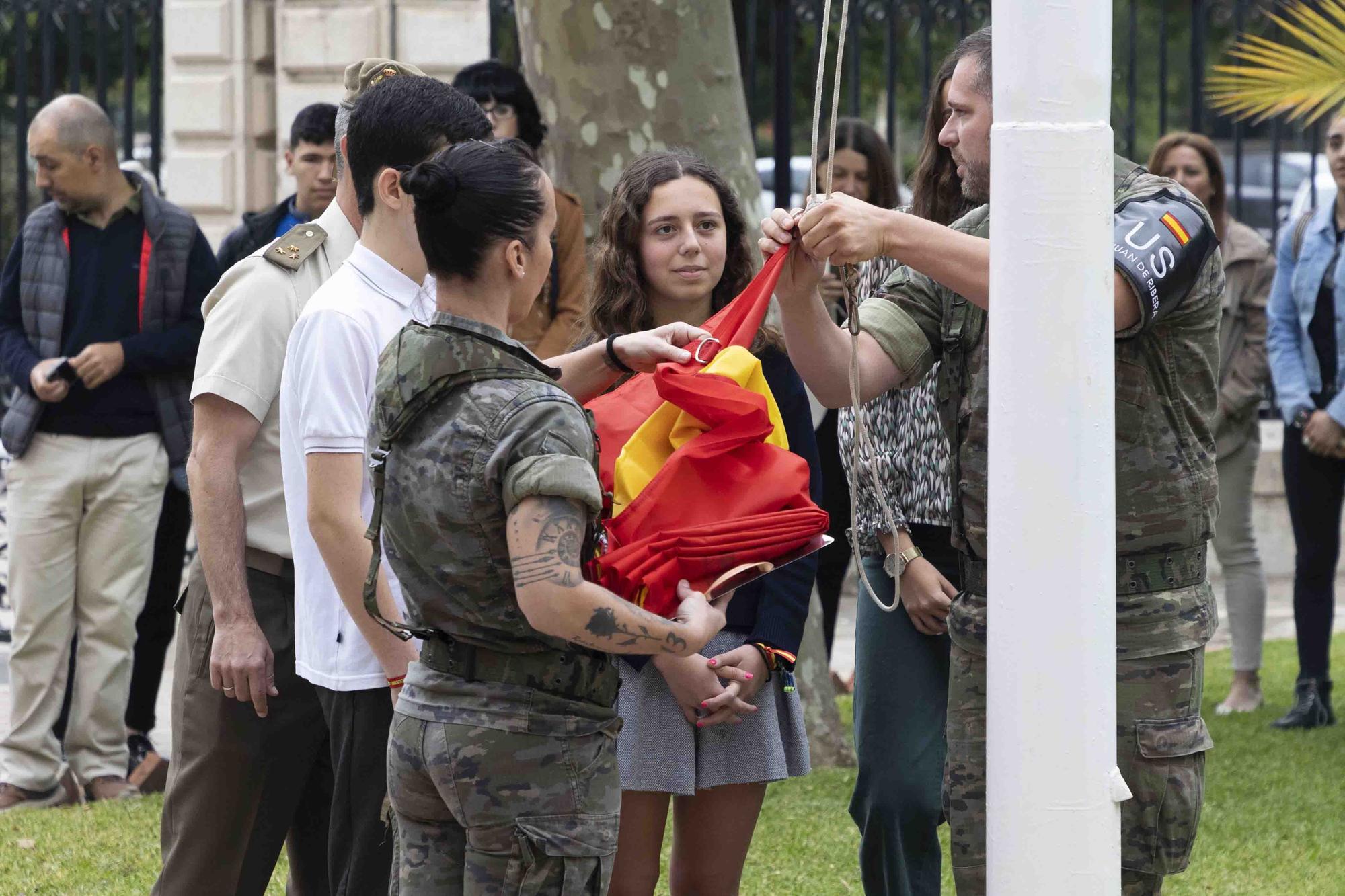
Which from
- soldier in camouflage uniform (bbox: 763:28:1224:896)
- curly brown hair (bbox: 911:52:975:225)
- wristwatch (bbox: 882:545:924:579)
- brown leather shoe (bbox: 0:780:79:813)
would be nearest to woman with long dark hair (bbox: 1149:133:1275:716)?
curly brown hair (bbox: 911:52:975:225)

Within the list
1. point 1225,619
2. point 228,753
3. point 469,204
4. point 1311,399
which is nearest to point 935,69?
point 1225,619

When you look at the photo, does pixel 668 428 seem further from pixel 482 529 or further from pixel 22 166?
pixel 22 166

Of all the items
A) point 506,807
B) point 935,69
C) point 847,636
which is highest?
point 935,69

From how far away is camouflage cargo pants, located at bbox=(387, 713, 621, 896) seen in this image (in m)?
2.37

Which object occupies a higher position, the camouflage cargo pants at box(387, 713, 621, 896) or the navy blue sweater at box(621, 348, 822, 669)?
the navy blue sweater at box(621, 348, 822, 669)

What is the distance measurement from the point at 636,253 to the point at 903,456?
0.82m

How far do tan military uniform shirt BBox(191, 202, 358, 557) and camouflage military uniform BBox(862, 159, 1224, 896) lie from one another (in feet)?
4.34

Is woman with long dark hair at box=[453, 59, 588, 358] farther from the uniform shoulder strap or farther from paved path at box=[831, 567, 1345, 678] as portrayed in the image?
paved path at box=[831, 567, 1345, 678]

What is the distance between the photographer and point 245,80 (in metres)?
8.99

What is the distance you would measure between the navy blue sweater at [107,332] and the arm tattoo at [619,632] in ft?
12.1

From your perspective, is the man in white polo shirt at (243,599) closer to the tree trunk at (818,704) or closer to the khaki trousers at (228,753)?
the khaki trousers at (228,753)

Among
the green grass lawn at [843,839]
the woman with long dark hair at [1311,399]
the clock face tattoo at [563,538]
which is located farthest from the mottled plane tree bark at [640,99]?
the clock face tattoo at [563,538]

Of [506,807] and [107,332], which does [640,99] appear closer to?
[107,332]

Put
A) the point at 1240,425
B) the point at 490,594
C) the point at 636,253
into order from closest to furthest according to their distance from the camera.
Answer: the point at 490,594 → the point at 636,253 → the point at 1240,425
